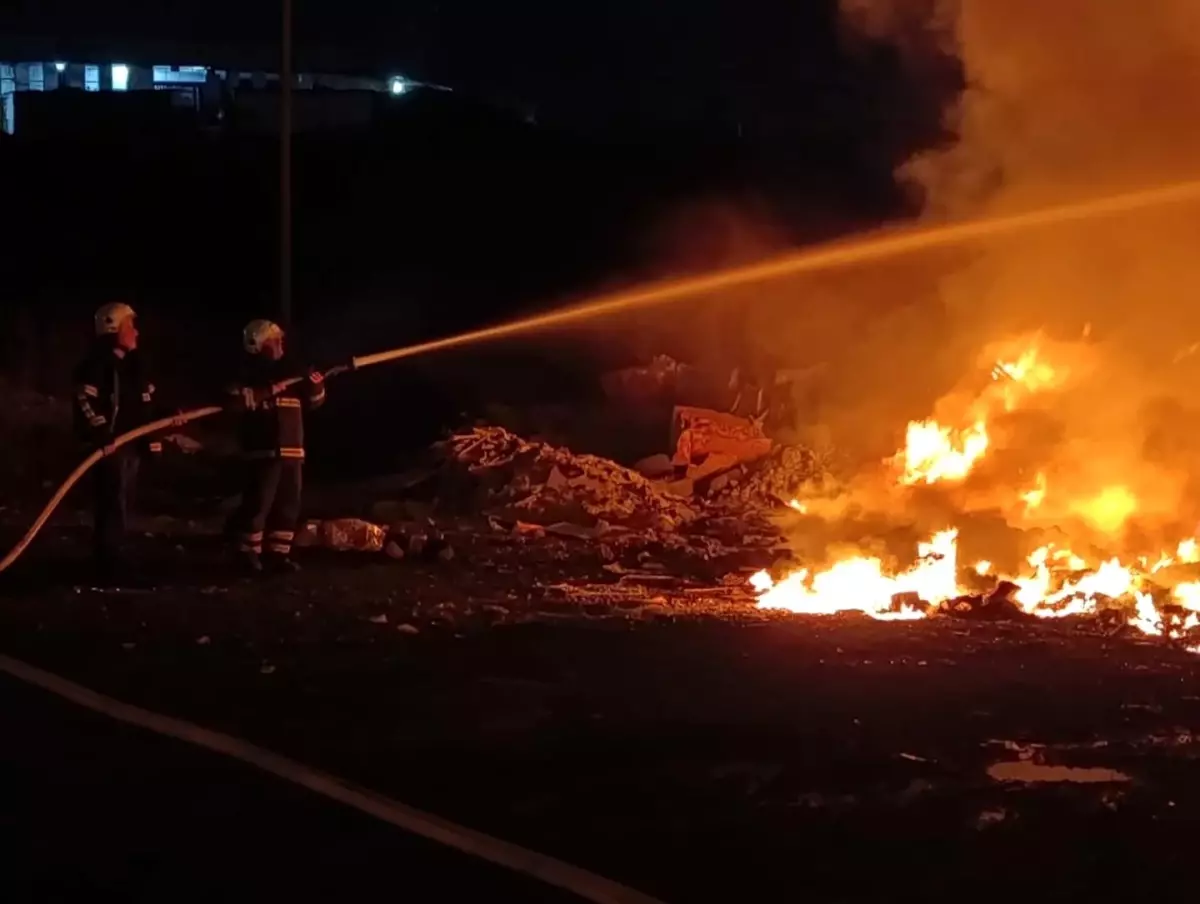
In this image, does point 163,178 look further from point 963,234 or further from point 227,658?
point 227,658

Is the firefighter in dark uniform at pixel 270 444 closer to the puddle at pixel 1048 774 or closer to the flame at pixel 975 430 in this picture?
the flame at pixel 975 430

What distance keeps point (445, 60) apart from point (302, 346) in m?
15.4

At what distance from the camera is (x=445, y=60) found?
35.5 m

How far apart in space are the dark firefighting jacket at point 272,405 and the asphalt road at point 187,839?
413 cm

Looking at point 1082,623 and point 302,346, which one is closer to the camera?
point 1082,623

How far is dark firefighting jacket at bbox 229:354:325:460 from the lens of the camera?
35.0 ft

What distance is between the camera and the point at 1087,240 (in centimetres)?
1101

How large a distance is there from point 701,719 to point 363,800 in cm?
161

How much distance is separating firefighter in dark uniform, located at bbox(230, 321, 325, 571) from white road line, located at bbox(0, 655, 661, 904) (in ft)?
9.52

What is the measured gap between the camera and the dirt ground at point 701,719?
5.41m

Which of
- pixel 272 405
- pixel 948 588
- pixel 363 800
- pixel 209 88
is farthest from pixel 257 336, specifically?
pixel 209 88

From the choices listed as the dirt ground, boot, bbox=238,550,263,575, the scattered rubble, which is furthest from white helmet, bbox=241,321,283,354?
the scattered rubble

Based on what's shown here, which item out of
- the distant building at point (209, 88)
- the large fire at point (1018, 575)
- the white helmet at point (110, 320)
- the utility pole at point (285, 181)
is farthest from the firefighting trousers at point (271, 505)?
the distant building at point (209, 88)

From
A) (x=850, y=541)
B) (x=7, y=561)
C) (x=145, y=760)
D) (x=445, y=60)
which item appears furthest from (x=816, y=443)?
(x=445, y=60)
